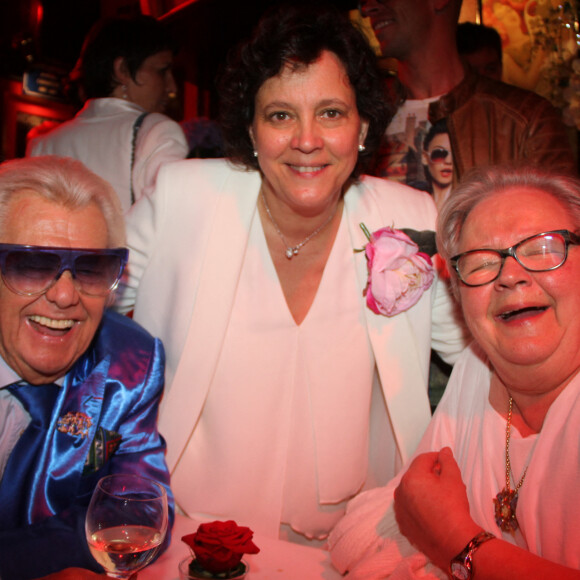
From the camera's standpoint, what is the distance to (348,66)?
246cm

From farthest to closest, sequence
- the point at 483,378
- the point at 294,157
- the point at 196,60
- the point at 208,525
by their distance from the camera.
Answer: the point at 196,60 → the point at 294,157 → the point at 483,378 → the point at 208,525

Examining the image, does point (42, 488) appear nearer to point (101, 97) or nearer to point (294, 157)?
point (294, 157)

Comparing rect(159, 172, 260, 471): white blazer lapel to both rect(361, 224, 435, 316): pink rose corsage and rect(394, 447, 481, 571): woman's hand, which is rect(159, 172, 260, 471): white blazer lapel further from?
rect(394, 447, 481, 571): woman's hand

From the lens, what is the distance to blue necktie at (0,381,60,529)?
182cm

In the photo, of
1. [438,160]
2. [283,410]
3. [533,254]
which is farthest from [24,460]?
[438,160]

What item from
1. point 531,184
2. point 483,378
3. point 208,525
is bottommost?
point 208,525

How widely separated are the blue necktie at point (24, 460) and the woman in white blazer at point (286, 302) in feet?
1.86

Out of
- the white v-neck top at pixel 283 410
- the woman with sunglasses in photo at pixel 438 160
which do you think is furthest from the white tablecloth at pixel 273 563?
the woman with sunglasses in photo at pixel 438 160

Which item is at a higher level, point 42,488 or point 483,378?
point 483,378

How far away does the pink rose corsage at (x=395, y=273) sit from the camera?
7.80 ft

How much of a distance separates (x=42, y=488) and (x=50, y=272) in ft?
2.10

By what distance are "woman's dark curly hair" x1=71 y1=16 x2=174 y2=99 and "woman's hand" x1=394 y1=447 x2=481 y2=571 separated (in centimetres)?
314

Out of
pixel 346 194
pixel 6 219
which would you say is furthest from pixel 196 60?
pixel 6 219

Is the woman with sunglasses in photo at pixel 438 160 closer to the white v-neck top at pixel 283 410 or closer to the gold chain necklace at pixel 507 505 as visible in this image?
the white v-neck top at pixel 283 410
